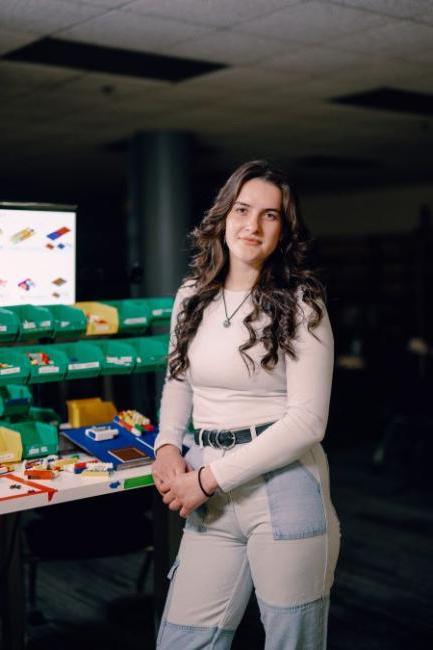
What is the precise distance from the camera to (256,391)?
1.74 m

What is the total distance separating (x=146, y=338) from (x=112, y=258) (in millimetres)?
354

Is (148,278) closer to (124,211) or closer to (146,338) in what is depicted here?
(146,338)

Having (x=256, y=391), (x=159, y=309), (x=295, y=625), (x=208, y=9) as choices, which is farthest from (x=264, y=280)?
(x=208, y=9)

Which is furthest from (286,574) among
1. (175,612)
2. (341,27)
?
(341,27)

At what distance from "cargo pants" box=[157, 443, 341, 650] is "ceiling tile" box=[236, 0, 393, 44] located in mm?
2872

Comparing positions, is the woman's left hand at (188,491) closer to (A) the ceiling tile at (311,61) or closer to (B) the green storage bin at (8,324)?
(B) the green storage bin at (8,324)

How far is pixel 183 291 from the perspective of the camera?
1.96 meters

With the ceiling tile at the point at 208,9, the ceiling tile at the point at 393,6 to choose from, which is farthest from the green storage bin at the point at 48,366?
the ceiling tile at the point at 393,6

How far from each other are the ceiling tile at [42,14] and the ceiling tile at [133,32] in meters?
0.10

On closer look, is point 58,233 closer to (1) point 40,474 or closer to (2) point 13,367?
(2) point 13,367

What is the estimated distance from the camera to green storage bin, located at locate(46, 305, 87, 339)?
7.82 feet

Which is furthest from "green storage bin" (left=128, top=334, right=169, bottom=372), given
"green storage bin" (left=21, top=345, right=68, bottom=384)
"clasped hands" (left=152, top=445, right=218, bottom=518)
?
"clasped hands" (left=152, top=445, right=218, bottom=518)

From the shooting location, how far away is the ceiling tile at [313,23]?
3.93 metres

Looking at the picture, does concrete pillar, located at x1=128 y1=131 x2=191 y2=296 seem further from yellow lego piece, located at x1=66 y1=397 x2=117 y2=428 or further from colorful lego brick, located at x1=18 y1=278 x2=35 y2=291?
colorful lego brick, located at x1=18 y1=278 x2=35 y2=291
